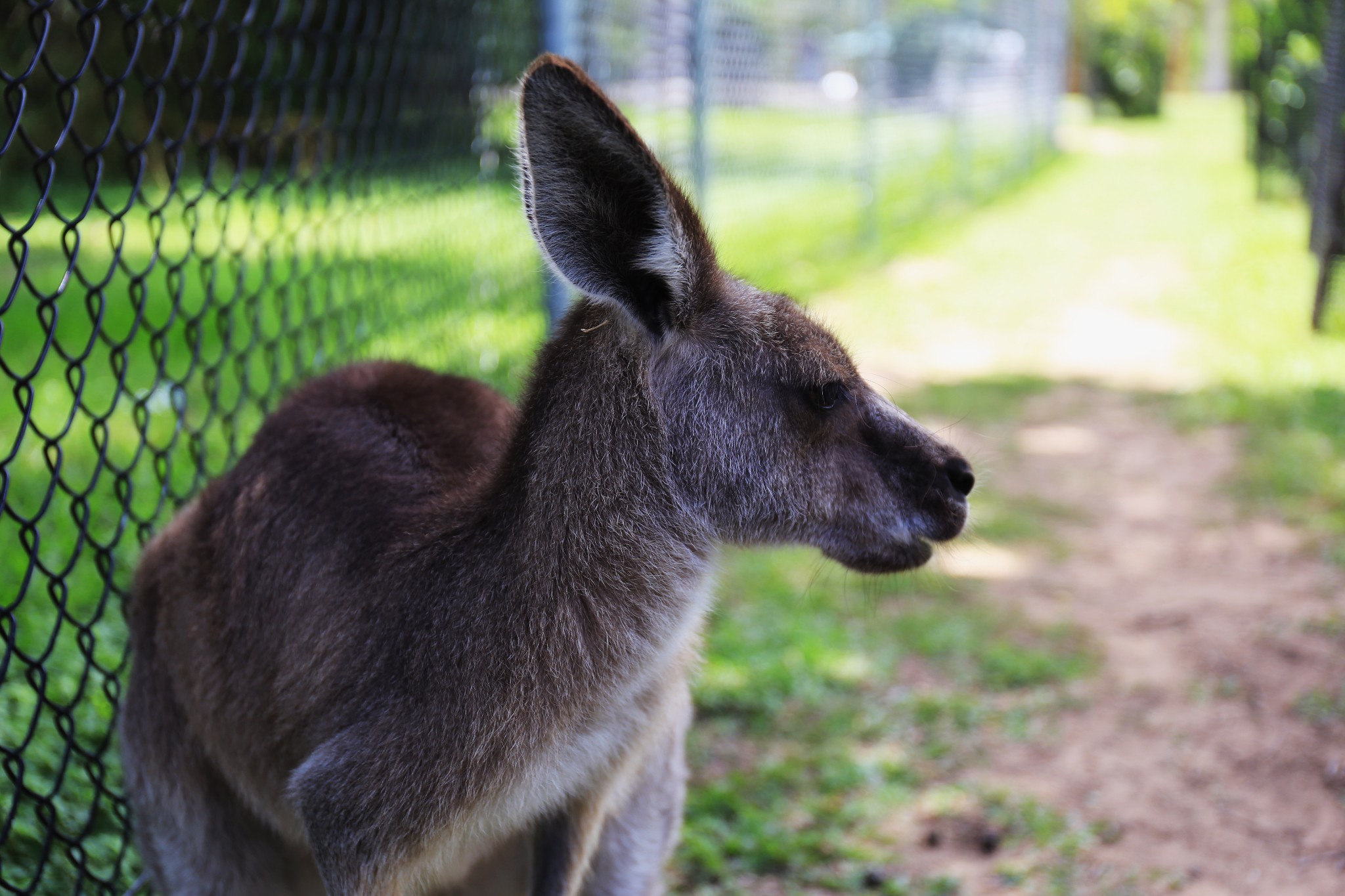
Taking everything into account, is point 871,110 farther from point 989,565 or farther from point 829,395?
point 829,395

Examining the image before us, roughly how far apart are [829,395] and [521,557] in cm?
67

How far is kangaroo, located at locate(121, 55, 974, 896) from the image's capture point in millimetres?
2068

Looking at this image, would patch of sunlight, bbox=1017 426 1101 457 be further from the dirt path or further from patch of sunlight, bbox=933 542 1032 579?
patch of sunlight, bbox=933 542 1032 579

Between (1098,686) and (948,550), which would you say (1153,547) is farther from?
(948,550)

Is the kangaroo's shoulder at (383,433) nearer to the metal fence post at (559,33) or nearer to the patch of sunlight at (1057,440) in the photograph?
the metal fence post at (559,33)

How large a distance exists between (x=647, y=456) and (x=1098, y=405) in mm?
5506

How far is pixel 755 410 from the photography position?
226 cm

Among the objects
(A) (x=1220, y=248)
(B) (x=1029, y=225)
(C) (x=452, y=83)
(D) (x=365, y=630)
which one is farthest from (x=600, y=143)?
(B) (x=1029, y=225)

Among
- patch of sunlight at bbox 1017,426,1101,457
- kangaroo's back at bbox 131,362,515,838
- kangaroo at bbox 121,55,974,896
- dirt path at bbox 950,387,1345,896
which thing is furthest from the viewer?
patch of sunlight at bbox 1017,426,1101,457

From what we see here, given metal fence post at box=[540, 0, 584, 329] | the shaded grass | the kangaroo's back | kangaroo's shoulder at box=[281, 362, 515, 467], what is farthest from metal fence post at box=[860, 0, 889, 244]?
the kangaroo's back

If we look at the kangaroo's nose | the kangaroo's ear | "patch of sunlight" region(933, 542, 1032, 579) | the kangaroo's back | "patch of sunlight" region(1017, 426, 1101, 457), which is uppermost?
the kangaroo's ear

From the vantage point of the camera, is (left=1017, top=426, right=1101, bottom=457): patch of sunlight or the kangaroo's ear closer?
the kangaroo's ear

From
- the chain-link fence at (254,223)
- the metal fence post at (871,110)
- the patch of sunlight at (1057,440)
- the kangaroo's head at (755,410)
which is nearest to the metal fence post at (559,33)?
the chain-link fence at (254,223)

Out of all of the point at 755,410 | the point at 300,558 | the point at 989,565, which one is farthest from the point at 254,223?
the point at 989,565
